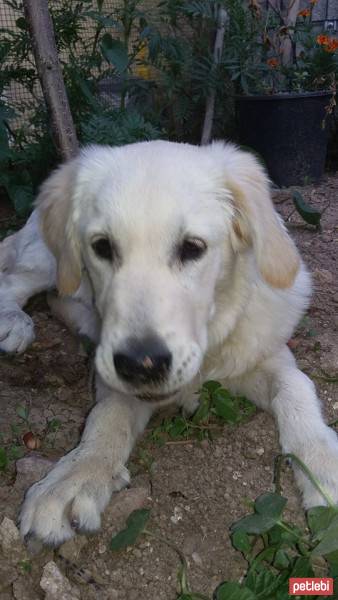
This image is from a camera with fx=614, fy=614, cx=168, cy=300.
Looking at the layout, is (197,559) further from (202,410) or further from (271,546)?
(202,410)

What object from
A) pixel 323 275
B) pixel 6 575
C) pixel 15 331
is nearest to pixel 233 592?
pixel 6 575

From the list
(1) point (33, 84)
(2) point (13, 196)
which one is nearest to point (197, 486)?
(2) point (13, 196)

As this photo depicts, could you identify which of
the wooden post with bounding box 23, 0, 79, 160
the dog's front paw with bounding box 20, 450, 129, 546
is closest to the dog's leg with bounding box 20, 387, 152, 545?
the dog's front paw with bounding box 20, 450, 129, 546

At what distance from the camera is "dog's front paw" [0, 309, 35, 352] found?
2473 mm

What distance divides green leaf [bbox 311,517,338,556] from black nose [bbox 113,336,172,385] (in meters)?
0.52

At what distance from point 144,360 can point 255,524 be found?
18.8 inches

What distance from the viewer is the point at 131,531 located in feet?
4.80

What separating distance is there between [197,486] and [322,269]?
166 centimetres

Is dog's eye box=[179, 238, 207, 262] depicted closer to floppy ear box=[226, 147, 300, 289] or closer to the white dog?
the white dog

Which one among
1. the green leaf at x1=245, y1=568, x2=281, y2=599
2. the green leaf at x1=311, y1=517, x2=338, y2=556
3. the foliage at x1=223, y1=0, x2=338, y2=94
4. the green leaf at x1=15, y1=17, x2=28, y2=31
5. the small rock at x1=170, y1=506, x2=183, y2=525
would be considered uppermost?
the green leaf at x1=15, y1=17, x2=28, y2=31

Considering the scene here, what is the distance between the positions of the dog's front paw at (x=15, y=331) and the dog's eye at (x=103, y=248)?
871 millimetres

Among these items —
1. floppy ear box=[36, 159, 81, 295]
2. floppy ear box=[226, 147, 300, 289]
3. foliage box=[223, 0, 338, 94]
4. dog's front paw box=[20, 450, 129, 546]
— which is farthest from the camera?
foliage box=[223, 0, 338, 94]

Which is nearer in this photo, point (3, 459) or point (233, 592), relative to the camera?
point (233, 592)

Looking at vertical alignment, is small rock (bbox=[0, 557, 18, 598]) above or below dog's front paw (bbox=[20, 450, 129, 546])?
below
